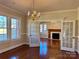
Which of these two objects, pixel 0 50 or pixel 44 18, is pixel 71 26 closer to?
pixel 44 18

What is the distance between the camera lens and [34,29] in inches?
291

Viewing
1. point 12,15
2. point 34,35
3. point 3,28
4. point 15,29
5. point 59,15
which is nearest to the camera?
point 3,28

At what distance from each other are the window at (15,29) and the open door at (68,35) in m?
3.56

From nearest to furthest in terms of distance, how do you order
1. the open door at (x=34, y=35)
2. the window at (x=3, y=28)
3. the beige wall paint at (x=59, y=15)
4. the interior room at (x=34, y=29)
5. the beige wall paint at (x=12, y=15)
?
the interior room at (x=34, y=29) → the beige wall paint at (x=12, y=15) → the window at (x=3, y=28) → the beige wall paint at (x=59, y=15) → the open door at (x=34, y=35)

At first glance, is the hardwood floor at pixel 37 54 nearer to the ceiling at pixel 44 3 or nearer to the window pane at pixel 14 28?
the window pane at pixel 14 28

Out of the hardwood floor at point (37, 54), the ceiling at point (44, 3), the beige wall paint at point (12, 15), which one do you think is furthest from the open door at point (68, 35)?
the beige wall paint at point (12, 15)

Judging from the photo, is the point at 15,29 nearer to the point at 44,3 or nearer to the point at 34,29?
the point at 34,29

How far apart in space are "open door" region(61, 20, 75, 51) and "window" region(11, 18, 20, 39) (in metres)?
3.56

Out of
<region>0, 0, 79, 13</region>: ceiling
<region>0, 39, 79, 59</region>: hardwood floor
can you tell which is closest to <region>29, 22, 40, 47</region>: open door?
<region>0, 39, 79, 59</region>: hardwood floor

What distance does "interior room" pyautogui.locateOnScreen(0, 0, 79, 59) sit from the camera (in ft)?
16.2

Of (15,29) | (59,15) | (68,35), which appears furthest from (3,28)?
(68,35)

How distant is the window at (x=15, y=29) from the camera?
21.4 feet

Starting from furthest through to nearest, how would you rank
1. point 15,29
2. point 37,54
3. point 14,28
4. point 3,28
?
1. point 15,29
2. point 14,28
3. point 3,28
4. point 37,54

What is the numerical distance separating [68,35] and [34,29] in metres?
2.75
